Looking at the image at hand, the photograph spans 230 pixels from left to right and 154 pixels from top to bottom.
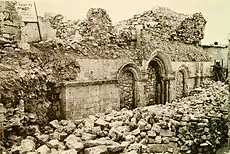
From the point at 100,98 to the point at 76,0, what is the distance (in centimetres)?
279

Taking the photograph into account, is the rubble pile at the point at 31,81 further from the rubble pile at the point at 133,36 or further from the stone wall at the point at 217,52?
the stone wall at the point at 217,52

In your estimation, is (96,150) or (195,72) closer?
(96,150)

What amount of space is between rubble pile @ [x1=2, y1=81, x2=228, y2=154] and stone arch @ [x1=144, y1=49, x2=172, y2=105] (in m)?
2.46

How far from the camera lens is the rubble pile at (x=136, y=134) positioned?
12.9 ft

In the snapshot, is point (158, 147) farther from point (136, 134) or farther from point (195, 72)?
point (195, 72)

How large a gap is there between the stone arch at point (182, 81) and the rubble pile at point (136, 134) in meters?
3.16

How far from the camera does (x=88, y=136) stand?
422cm

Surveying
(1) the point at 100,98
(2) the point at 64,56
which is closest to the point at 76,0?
(2) the point at 64,56

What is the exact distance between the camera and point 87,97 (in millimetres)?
6074

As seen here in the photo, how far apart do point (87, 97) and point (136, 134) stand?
1.86 m

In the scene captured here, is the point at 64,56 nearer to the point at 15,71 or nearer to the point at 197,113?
the point at 15,71

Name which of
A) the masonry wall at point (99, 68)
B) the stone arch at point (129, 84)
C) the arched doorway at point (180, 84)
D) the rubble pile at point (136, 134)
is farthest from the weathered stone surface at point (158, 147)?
the arched doorway at point (180, 84)

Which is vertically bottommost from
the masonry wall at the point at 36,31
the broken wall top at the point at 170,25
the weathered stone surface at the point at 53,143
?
the weathered stone surface at the point at 53,143

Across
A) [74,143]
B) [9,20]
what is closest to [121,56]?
[9,20]
